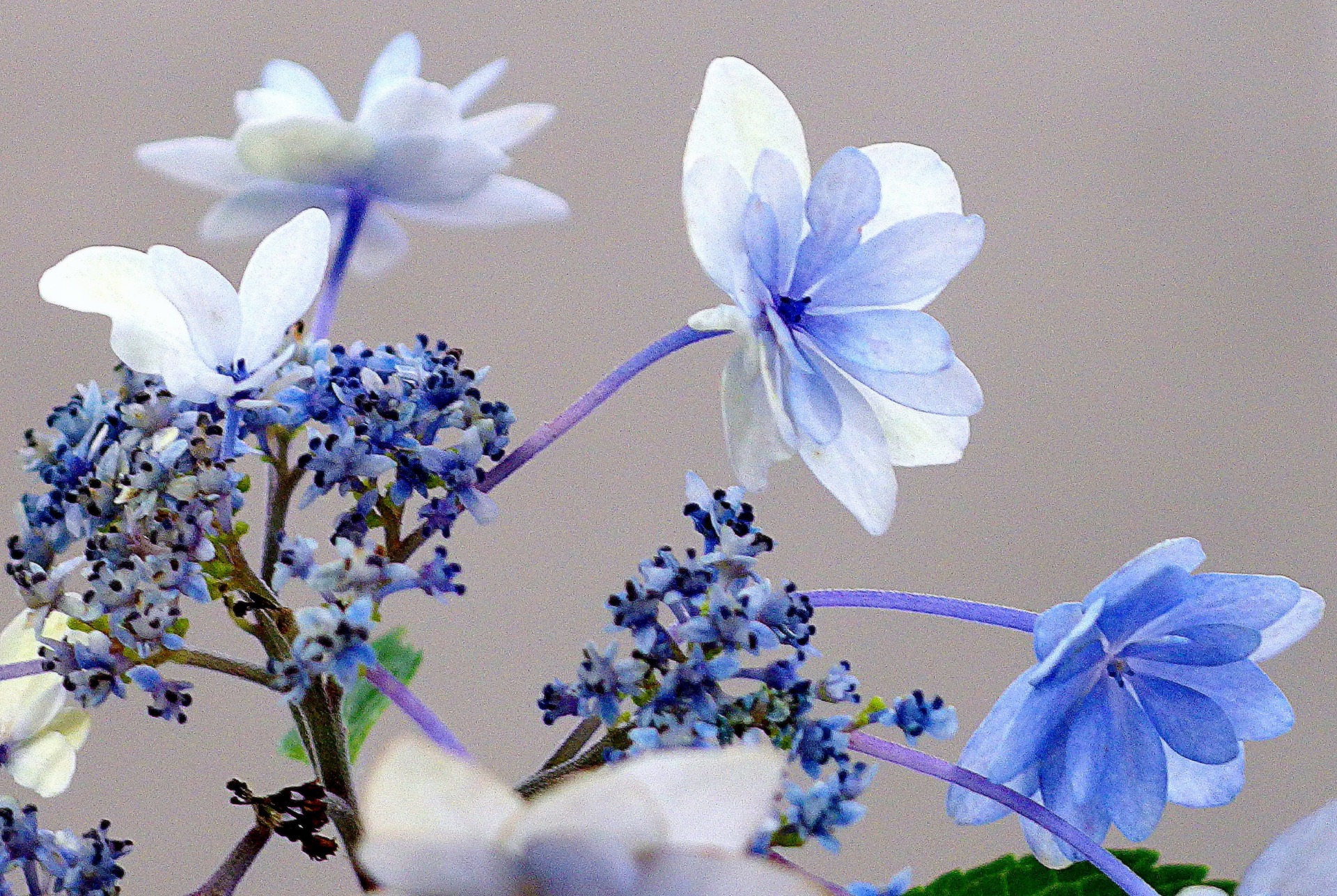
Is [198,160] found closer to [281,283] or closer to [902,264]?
[281,283]

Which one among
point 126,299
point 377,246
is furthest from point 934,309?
point 126,299

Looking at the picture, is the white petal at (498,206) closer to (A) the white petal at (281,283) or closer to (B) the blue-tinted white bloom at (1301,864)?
(A) the white petal at (281,283)

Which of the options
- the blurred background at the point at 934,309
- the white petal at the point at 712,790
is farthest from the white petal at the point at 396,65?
the blurred background at the point at 934,309

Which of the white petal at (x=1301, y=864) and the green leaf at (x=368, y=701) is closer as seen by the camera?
the white petal at (x=1301, y=864)

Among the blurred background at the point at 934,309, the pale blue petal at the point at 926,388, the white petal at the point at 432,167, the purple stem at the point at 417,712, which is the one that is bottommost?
the purple stem at the point at 417,712

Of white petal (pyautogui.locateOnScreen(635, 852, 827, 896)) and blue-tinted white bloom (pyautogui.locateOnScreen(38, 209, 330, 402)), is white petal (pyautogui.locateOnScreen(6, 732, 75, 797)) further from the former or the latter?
white petal (pyautogui.locateOnScreen(635, 852, 827, 896))

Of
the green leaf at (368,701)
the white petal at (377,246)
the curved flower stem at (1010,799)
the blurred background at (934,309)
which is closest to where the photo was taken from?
the curved flower stem at (1010,799)

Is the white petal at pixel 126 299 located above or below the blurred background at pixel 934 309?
below
